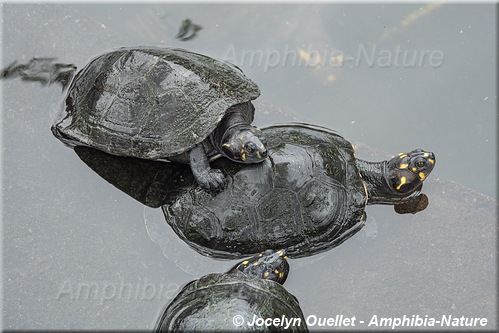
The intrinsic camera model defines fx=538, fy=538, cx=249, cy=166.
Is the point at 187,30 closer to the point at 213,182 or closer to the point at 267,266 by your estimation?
the point at 213,182

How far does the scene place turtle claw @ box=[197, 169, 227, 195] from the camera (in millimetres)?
3814

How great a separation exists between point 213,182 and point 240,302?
895 mm

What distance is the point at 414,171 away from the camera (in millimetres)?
4168

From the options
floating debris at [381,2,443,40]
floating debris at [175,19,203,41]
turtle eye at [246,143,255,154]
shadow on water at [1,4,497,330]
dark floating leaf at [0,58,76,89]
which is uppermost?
floating debris at [381,2,443,40]

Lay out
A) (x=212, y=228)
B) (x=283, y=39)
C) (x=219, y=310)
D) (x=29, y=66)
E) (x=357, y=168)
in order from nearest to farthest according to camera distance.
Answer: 1. (x=219, y=310)
2. (x=212, y=228)
3. (x=357, y=168)
4. (x=29, y=66)
5. (x=283, y=39)

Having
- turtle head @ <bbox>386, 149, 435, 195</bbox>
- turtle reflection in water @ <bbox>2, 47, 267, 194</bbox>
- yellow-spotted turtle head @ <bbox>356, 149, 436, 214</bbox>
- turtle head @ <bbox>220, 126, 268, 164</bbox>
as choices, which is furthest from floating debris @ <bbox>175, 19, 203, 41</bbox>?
turtle head @ <bbox>386, 149, 435, 195</bbox>

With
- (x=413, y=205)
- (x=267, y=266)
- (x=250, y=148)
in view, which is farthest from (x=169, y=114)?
(x=413, y=205)

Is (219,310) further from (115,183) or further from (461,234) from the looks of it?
(461,234)

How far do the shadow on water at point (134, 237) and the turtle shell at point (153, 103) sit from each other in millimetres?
365

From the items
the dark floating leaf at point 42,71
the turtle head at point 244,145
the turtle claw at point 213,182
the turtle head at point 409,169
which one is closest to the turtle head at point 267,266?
the turtle claw at point 213,182

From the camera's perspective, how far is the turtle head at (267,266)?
3.71m

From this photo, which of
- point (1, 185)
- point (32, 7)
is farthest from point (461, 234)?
point (32, 7)

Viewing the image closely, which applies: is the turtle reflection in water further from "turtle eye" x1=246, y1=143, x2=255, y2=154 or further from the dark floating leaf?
the dark floating leaf

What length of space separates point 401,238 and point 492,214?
77 centimetres
